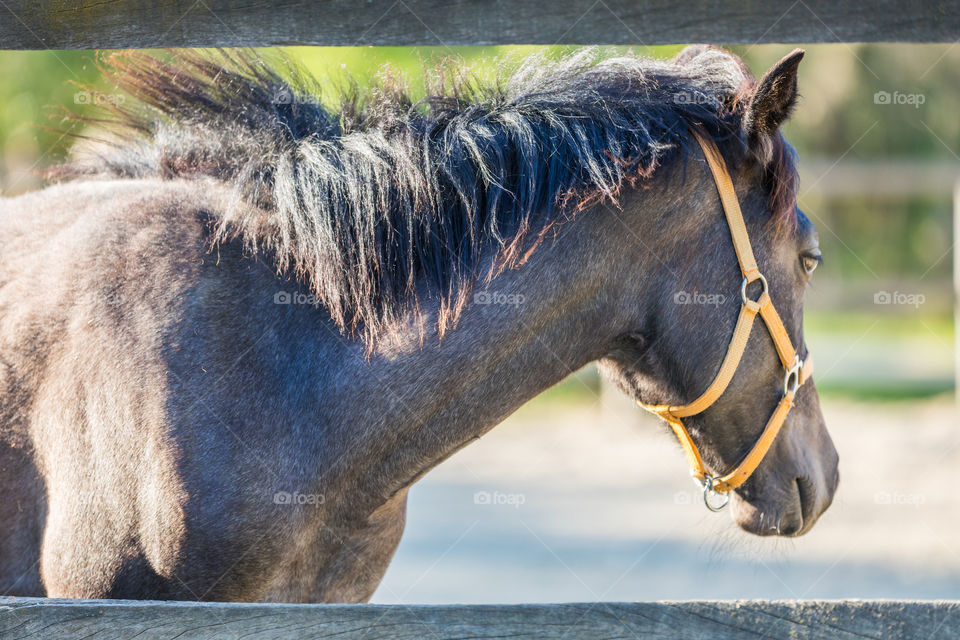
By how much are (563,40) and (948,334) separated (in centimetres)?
1644

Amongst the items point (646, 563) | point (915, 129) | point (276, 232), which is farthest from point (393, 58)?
point (915, 129)

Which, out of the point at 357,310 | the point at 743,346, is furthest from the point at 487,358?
the point at 743,346

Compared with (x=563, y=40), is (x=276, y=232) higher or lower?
lower

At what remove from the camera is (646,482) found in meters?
7.74

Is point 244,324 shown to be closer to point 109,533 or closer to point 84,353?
point 84,353

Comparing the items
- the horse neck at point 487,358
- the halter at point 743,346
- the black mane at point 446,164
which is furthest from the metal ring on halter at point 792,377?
the black mane at point 446,164

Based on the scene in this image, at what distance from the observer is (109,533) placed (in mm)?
1944

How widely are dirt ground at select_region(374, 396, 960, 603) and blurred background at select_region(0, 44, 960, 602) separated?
20mm

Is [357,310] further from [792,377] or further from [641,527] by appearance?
[641,527]

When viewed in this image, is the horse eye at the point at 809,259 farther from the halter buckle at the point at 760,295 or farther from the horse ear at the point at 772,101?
the horse ear at the point at 772,101

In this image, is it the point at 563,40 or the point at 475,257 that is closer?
the point at 563,40

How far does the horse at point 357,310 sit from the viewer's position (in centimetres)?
195

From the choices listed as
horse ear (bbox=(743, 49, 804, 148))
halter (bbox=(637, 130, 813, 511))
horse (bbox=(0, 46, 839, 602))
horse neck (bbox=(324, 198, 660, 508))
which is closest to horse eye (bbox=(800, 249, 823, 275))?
horse (bbox=(0, 46, 839, 602))

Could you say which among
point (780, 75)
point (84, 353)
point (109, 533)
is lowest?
point (109, 533)
